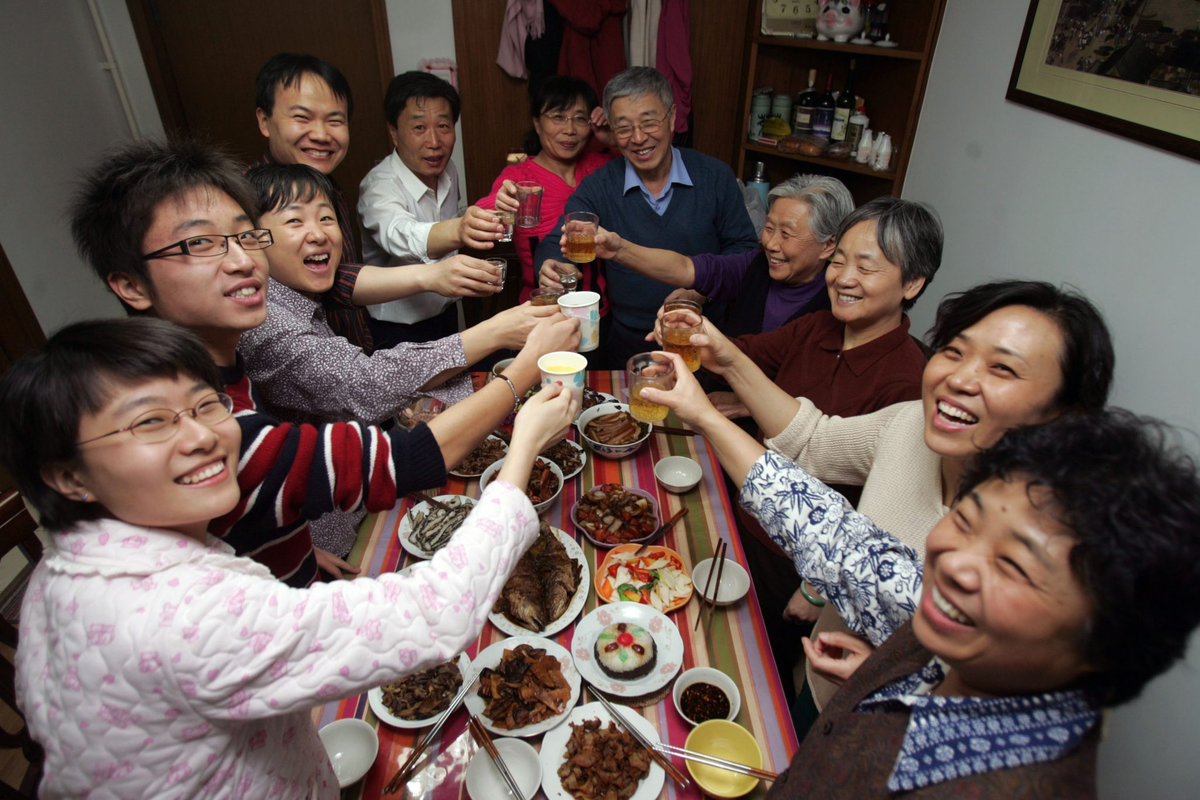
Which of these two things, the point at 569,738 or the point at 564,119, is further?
the point at 564,119

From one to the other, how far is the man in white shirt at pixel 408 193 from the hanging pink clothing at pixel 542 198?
14.6 inches

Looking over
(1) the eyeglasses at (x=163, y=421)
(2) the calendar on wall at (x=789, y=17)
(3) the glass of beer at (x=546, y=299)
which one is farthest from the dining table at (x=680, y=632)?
(2) the calendar on wall at (x=789, y=17)

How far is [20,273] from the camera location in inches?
130

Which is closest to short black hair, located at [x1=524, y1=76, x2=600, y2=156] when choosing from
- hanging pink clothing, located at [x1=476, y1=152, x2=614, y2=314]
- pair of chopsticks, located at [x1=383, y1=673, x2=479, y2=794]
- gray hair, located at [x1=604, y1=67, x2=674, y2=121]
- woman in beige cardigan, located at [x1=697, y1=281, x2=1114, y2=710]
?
hanging pink clothing, located at [x1=476, y1=152, x2=614, y2=314]

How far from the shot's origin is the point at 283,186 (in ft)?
6.19

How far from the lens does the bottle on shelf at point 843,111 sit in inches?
161

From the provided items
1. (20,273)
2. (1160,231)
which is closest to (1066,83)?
(1160,231)

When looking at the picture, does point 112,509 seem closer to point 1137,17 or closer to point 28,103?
point 1137,17

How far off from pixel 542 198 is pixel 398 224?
906 mm

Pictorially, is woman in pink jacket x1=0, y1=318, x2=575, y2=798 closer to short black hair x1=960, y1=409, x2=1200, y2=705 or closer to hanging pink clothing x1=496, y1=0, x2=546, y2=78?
short black hair x1=960, y1=409, x2=1200, y2=705

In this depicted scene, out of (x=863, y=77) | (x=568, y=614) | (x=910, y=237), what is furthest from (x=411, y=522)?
(x=863, y=77)

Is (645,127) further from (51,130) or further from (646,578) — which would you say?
(51,130)

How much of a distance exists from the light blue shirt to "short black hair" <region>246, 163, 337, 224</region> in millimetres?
1571

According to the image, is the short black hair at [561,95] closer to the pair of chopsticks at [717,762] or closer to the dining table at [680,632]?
the dining table at [680,632]
